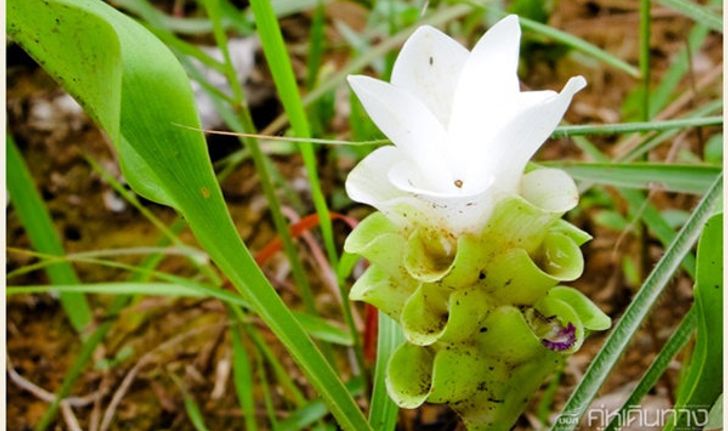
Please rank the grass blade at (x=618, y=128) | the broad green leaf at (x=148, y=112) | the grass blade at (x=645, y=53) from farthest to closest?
the grass blade at (x=645, y=53) < the grass blade at (x=618, y=128) < the broad green leaf at (x=148, y=112)

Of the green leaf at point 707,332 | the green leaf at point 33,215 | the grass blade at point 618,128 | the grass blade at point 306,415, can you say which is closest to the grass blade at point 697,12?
the grass blade at point 618,128

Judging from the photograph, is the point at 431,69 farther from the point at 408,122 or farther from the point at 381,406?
the point at 381,406

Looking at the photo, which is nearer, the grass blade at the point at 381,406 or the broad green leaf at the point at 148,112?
the broad green leaf at the point at 148,112

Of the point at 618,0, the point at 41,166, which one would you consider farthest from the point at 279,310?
the point at 618,0

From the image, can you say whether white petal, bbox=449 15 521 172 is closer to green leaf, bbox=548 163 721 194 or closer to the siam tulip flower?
the siam tulip flower

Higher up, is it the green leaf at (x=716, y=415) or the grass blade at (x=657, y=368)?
the grass blade at (x=657, y=368)

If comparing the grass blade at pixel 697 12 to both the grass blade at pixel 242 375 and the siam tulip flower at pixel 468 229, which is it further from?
the grass blade at pixel 242 375

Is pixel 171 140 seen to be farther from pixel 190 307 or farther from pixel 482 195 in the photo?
pixel 190 307
